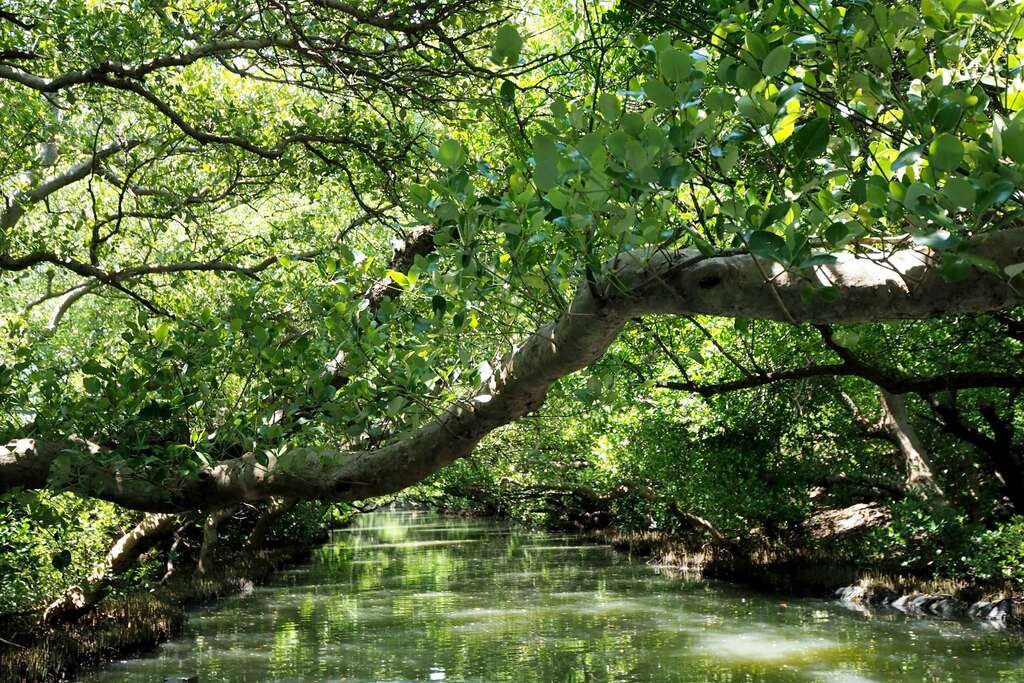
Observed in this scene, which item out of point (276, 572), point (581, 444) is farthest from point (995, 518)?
point (276, 572)

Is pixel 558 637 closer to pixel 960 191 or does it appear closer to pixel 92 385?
pixel 92 385

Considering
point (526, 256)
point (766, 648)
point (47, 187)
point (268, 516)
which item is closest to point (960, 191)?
point (526, 256)

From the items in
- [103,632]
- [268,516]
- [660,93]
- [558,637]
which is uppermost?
[660,93]

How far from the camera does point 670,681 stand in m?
10.2

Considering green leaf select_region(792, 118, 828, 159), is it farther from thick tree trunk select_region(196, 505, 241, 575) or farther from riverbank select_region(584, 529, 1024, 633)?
thick tree trunk select_region(196, 505, 241, 575)

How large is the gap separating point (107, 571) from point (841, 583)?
A: 39.9 ft

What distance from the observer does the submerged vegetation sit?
2.30 metres

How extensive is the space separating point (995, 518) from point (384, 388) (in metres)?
14.6

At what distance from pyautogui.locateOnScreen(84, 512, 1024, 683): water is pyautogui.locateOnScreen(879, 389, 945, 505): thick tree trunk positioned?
86.1 inches

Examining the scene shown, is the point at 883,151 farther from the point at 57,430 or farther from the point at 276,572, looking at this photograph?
the point at 276,572

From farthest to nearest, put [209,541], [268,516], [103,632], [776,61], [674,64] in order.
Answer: [268,516] → [209,541] → [103,632] → [674,64] → [776,61]

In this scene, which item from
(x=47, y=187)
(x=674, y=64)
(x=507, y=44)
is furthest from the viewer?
(x=47, y=187)

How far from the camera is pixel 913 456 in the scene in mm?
14477

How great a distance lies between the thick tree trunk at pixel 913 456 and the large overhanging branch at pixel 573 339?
11.7 m
